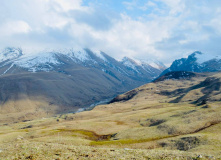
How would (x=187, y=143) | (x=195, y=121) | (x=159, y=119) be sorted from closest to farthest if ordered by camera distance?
(x=187, y=143) < (x=195, y=121) < (x=159, y=119)

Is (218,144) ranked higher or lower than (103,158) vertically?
lower

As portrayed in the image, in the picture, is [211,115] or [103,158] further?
[211,115]

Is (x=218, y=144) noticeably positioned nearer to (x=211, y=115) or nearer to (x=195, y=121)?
(x=195, y=121)

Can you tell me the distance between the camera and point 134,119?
124 metres

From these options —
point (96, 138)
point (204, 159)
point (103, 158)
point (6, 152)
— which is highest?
point (6, 152)

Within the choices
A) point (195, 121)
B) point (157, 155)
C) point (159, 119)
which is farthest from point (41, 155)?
point (159, 119)

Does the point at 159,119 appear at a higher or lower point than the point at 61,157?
lower

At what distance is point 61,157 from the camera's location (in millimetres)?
28562

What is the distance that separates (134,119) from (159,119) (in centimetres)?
2215

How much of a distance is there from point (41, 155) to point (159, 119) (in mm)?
86637

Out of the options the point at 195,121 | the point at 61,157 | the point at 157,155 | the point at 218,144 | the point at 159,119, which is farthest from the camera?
the point at 159,119

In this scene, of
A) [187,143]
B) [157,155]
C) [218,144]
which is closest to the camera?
[157,155]

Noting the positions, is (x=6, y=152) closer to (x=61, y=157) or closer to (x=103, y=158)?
(x=61, y=157)

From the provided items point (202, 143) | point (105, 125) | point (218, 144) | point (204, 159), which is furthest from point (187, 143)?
point (105, 125)
